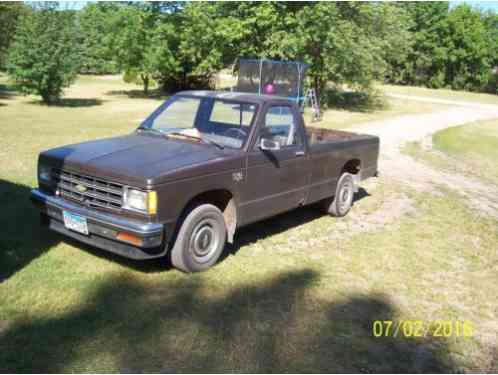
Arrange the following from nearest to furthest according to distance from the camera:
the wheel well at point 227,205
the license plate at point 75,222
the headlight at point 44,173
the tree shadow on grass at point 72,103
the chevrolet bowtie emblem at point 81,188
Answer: the license plate at point 75,222 → the chevrolet bowtie emblem at point 81,188 → the headlight at point 44,173 → the wheel well at point 227,205 → the tree shadow on grass at point 72,103

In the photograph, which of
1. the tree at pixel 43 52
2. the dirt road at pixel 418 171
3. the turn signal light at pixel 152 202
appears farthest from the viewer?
the tree at pixel 43 52

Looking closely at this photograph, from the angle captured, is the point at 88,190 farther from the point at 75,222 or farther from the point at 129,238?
the point at 129,238

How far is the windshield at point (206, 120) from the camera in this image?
17.5 feet

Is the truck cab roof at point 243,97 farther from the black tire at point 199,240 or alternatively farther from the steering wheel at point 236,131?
the black tire at point 199,240

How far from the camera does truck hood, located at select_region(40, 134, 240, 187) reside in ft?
14.1

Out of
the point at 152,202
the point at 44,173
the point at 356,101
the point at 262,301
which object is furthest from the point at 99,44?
the point at 262,301

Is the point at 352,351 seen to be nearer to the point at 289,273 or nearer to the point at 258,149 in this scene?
the point at 289,273

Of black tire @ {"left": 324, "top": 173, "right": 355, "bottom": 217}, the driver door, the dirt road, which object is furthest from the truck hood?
the dirt road

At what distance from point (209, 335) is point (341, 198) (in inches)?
154

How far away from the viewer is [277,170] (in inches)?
219

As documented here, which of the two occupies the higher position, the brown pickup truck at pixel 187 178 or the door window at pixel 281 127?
the door window at pixel 281 127

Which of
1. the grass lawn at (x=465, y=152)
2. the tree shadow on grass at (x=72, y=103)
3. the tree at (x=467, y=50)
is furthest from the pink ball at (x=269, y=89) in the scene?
→ the tree at (x=467, y=50)

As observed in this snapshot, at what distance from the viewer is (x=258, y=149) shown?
5.31 metres

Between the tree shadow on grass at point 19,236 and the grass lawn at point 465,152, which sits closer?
the tree shadow on grass at point 19,236
